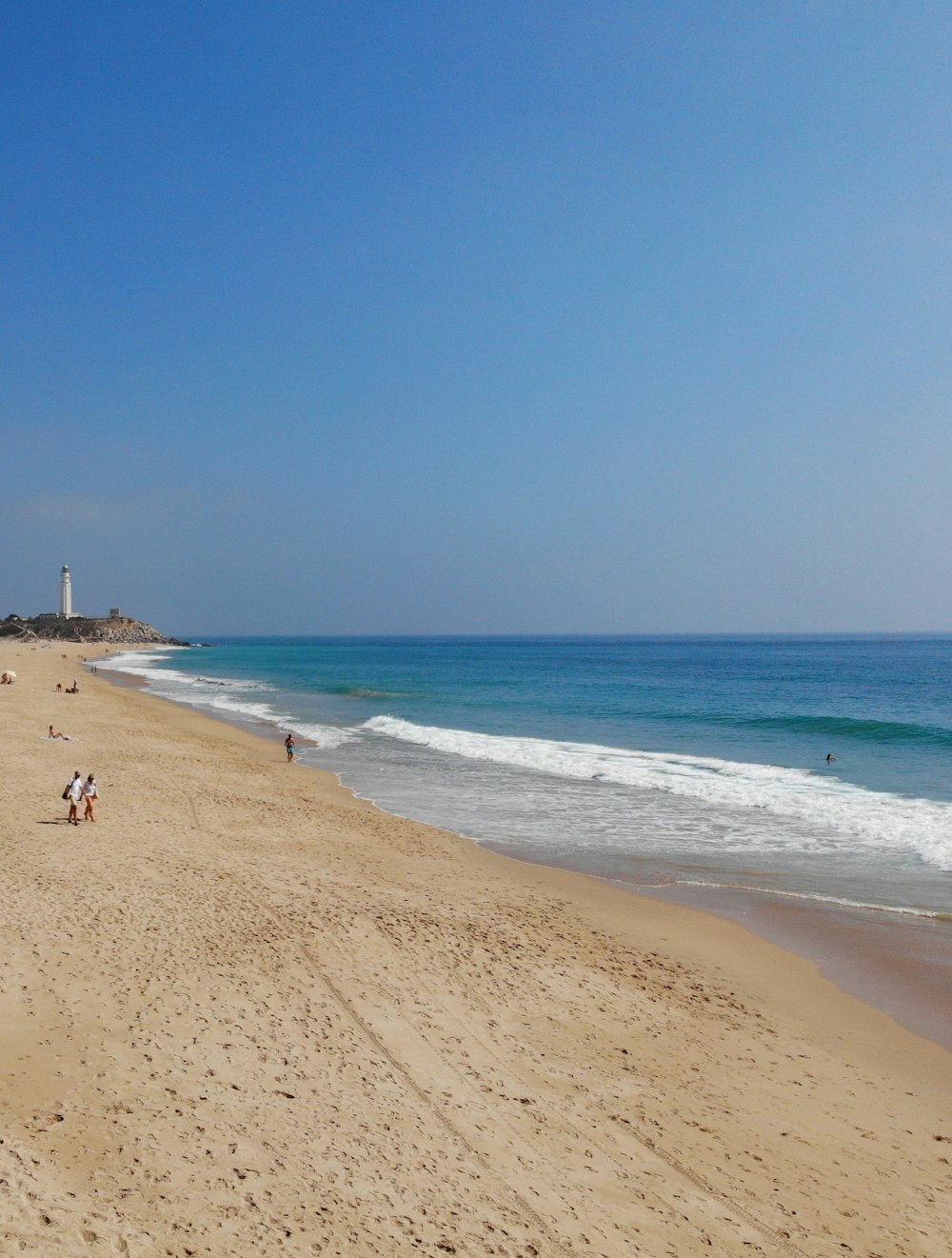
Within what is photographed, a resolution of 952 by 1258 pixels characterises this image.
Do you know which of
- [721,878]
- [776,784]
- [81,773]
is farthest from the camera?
[776,784]

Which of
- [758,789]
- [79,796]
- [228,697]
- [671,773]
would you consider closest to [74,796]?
[79,796]

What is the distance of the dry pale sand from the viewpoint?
548 cm

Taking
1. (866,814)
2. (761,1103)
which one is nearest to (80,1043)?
(761,1103)

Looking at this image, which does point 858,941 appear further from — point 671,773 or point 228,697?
point 228,697

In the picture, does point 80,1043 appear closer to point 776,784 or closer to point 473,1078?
point 473,1078

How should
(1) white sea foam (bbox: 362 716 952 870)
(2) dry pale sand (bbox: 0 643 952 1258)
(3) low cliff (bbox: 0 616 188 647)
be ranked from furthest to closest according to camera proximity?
(3) low cliff (bbox: 0 616 188 647)
(1) white sea foam (bbox: 362 716 952 870)
(2) dry pale sand (bbox: 0 643 952 1258)

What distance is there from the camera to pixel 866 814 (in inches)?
779

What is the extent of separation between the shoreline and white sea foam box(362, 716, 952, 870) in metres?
3.86

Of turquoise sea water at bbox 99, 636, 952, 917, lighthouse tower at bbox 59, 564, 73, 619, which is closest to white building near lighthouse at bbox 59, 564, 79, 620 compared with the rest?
lighthouse tower at bbox 59, 564, 73, 619

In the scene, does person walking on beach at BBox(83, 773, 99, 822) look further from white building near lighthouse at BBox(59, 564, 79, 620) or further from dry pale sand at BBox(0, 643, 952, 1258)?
white building near lighthouse at BBox(59, 564, 79, 620)

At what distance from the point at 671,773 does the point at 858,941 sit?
1394 centimetres

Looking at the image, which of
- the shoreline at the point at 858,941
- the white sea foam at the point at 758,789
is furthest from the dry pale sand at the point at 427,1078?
the white sea foam at the point at 758,789

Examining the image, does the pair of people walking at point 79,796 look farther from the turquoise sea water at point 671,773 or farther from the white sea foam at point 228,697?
the white sea foam at point 228,697

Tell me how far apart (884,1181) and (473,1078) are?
3341 millimetres
